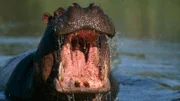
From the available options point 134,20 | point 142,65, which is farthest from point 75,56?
point 134,20

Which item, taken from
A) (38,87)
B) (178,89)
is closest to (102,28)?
(38,87)

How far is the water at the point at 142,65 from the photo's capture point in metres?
7.11

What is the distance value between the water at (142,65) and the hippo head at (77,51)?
24 cm

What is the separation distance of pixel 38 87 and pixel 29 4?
25.6 m

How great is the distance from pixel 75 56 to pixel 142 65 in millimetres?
5127

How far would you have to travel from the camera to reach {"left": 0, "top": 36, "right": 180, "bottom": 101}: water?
7.11 m

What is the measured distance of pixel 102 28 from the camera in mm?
4594

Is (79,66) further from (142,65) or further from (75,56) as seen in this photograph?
(142,65)

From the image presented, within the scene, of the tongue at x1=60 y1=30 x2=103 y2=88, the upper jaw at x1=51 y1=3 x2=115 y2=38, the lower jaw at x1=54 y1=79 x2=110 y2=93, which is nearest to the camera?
the upper jaw at x1=51 y1=3 x2=115 y2=38

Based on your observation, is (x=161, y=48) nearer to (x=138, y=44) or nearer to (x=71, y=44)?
(x=138, y=44)

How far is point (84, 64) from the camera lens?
16.4 feet

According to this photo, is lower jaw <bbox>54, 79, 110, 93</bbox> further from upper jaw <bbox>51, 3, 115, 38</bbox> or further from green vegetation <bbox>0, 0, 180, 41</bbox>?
green vegetation <bbox>0, 0, 180, 41</bbox>

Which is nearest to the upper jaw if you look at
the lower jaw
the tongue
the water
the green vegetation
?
the tongue

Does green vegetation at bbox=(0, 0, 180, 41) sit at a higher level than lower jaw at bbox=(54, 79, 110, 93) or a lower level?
lower
